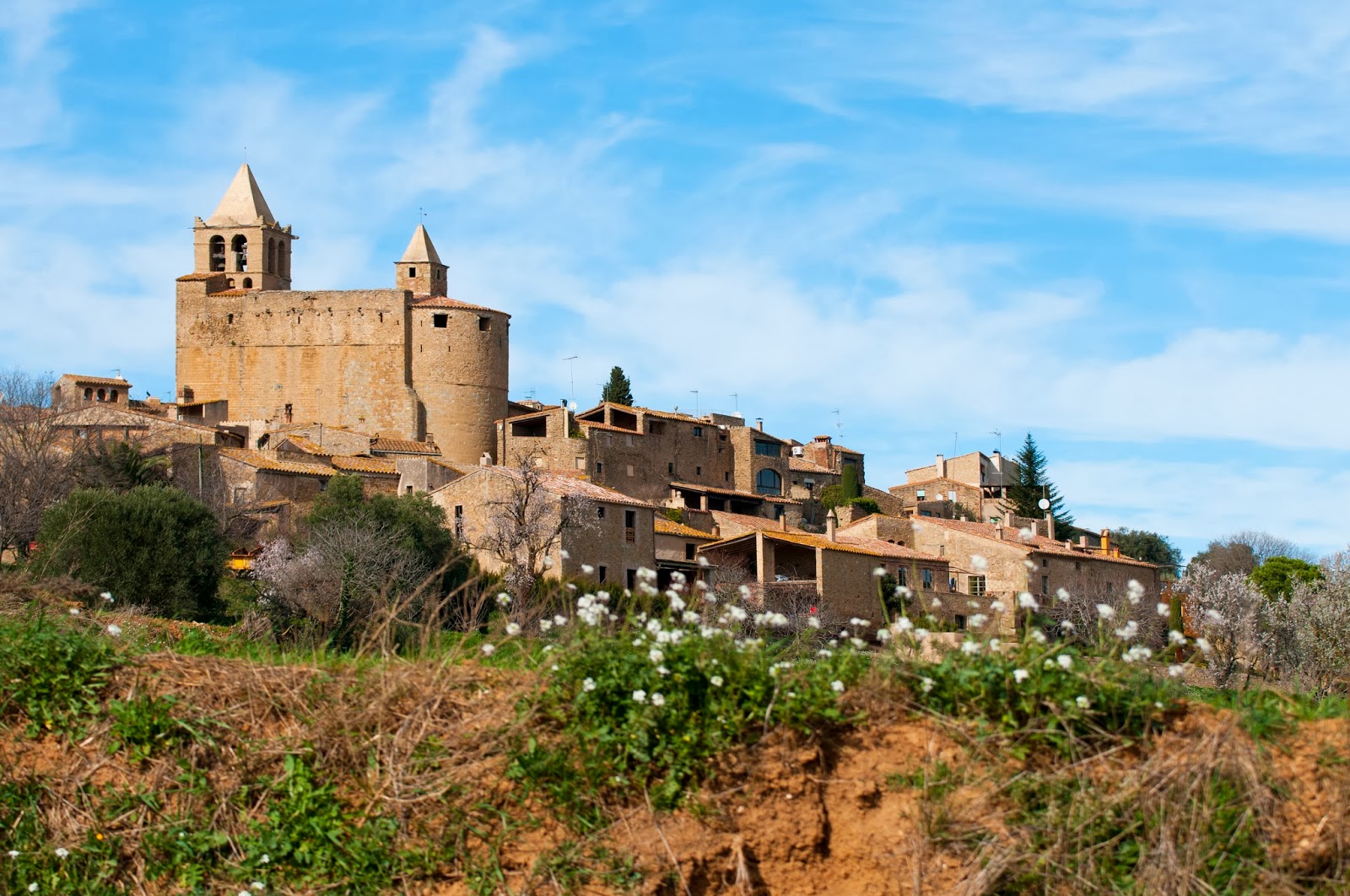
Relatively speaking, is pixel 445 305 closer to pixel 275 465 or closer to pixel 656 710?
pixel 275 465

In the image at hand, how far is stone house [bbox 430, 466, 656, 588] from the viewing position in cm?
4325

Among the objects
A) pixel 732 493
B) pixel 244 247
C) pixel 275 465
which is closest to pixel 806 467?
pixel 732 493

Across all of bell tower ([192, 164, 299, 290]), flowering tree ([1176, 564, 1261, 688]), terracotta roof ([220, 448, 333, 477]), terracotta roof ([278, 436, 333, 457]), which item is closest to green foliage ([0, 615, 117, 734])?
flowering tree ([1176, 564, 1261, 688])

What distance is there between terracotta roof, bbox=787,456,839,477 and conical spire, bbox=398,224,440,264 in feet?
64.1

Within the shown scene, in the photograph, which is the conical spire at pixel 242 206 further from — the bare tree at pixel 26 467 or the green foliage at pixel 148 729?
the green foliage at pixel 148 729

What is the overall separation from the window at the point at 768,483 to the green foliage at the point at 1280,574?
19703mm

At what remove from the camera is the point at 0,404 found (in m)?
57.2

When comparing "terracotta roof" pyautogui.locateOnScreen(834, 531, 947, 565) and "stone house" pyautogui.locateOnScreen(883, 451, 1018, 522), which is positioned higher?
"stone house" pyautogui.locateOnScreen(883, 451, 1018, 522)

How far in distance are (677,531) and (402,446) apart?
18439mm

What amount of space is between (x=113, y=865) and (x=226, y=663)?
1.29 m

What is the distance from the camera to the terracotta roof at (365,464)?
58.4 metres

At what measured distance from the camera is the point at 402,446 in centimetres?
6581

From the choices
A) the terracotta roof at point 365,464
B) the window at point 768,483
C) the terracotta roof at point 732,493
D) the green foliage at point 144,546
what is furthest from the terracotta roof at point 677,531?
the green foliage at point 144,546

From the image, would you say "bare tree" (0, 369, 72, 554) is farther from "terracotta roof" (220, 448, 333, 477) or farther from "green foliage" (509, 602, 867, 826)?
"green foliage" (509, 602, 867, 826)
